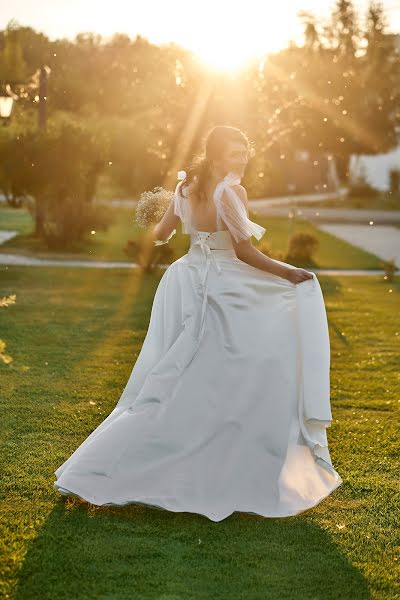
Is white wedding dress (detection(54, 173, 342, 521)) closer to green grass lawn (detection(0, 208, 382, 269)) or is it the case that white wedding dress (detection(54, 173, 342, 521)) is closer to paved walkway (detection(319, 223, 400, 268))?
green grass lawn (detection(0, 208, 382, 269))

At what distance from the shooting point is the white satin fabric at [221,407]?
4.67m

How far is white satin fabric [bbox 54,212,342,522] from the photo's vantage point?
15.3 ft

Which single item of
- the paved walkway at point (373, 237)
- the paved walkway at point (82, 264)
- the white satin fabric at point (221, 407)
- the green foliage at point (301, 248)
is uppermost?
the white satin fabric at point (221, 407)

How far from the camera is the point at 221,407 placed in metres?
4.86

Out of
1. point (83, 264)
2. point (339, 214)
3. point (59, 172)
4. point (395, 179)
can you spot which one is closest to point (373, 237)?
point (339, 214)

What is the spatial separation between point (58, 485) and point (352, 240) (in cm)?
2025

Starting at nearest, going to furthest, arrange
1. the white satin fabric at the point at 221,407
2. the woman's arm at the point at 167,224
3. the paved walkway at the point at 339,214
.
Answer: the white satin fabric at the point at 221,407
the woman's arm at the point at 167,224
the paved walkway at the point at 339,214

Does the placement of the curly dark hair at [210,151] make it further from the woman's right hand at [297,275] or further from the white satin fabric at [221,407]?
the woman's right hand at [297,275]

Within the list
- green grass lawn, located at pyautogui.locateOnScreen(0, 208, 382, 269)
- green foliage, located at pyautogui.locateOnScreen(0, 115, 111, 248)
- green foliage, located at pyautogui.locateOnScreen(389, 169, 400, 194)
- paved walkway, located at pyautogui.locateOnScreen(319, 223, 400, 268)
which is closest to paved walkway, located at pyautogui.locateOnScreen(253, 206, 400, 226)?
paved walkway, located at pyautogui.locateOnScreen(319, 223, 400, 268)

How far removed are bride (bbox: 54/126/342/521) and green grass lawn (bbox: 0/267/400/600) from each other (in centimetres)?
15

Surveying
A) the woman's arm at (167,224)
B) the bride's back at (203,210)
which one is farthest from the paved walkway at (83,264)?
the bride's back at (203,210)

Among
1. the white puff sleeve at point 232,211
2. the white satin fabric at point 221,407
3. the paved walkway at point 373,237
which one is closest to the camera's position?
the white satin fabric at point 221,407

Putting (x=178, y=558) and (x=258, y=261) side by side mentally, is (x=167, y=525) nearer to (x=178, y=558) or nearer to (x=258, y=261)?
(x=178, y=558)

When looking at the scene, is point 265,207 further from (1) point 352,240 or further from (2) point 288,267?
(2) point 288,267
